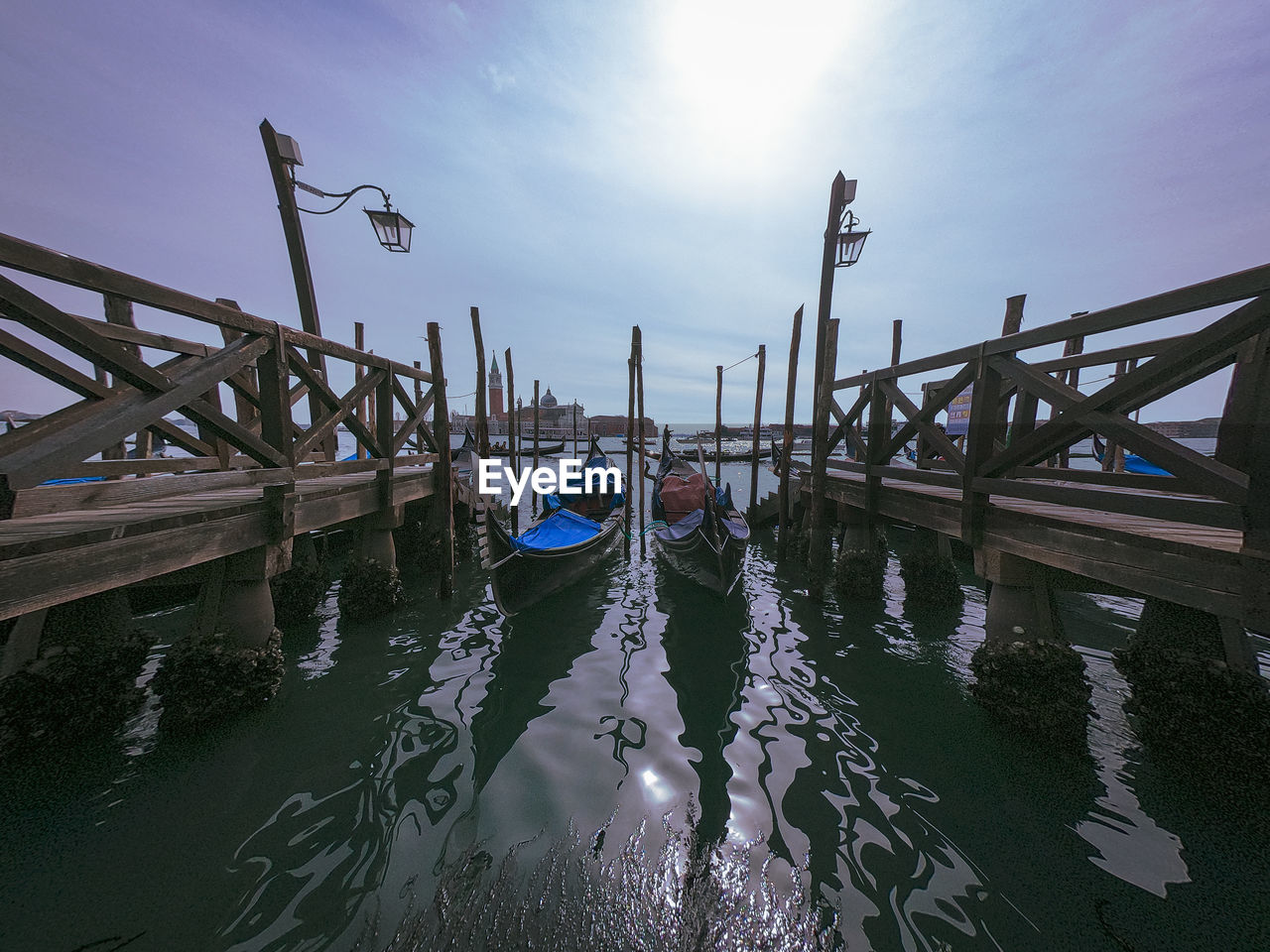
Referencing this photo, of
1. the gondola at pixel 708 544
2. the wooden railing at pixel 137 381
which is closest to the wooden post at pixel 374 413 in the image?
the wooden railing at pixel 137 381

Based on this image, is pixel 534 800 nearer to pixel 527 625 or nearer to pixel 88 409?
pixel 527 625

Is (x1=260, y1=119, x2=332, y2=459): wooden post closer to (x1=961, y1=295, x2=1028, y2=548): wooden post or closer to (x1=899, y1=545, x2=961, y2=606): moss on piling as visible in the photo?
(x1=961, y1=295, x2=1028, y2=548): wooden post

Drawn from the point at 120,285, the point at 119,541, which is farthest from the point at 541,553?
the point at 120,285

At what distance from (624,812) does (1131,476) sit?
14.7 ft

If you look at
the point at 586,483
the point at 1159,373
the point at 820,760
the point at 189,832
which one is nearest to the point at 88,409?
the point at 189,832

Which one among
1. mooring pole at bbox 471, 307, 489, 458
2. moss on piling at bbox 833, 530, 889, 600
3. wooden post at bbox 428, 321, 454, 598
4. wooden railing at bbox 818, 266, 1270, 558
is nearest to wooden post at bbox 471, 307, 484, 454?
mooring pole at bbox 471, 307, 489, 458

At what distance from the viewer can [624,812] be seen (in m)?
2.78

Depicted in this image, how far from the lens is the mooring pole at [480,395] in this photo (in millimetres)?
9047

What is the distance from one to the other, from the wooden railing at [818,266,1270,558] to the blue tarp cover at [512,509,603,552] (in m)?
4.70

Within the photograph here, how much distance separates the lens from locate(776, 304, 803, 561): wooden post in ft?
27.4

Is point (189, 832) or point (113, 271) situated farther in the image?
point (189, 832)

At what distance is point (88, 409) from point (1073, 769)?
20.8ft

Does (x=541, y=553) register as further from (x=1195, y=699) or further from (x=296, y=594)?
(x=1195, y=699)

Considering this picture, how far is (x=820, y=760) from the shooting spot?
324 cm
